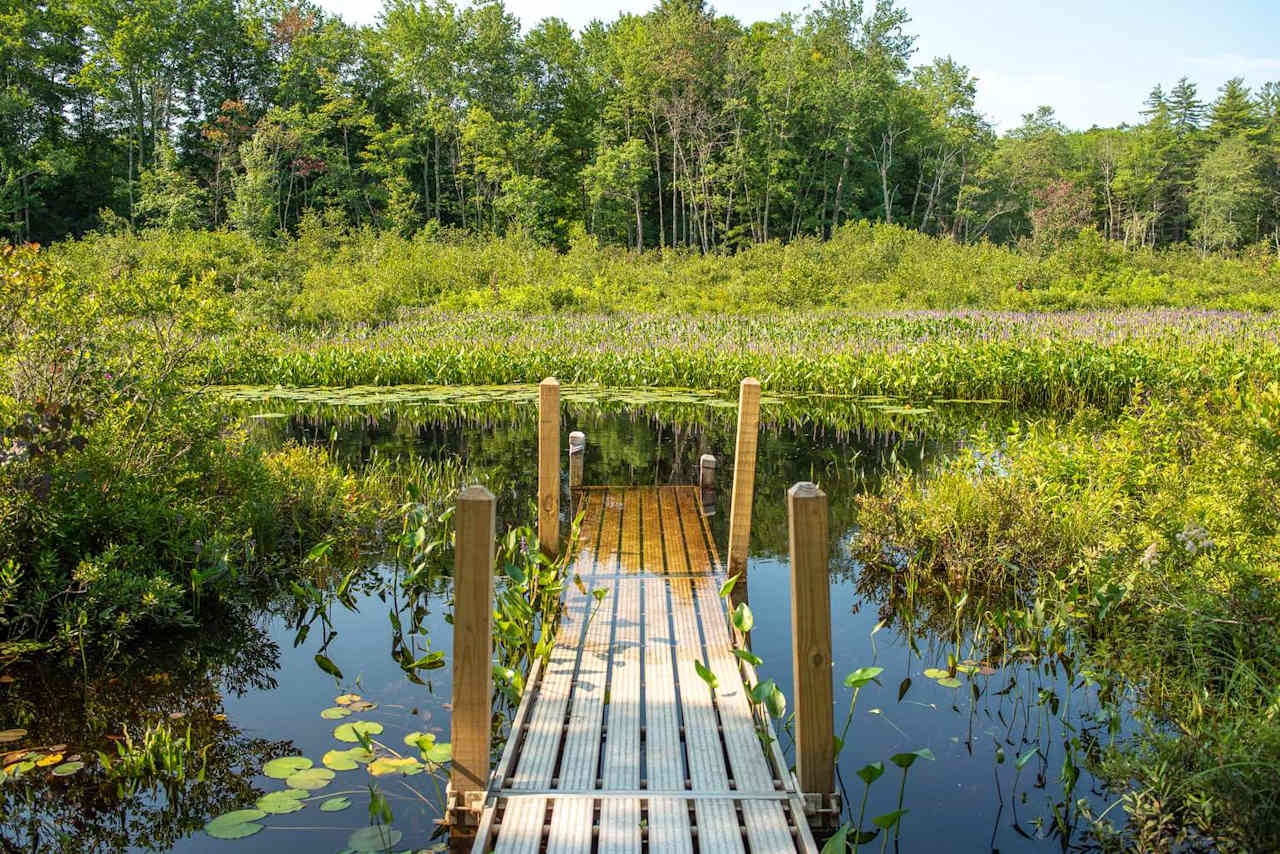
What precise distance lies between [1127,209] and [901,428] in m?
57.7

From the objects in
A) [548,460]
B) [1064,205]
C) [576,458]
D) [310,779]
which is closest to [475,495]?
[310,779]

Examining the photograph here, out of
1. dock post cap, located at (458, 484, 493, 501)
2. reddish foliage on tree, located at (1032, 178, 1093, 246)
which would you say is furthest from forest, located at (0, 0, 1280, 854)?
reddish foliage on tree, located at (1032, 178, 1093, 246)

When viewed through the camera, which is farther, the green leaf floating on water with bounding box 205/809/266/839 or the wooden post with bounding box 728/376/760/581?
the wooden post with bounding box 728/376/760/581

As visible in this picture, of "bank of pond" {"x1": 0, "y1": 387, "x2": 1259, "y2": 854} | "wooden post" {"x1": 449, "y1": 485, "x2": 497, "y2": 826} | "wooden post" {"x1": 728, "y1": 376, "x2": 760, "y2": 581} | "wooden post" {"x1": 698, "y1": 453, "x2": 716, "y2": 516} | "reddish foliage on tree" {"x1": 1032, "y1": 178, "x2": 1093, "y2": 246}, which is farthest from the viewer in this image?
"reddish foliage on tree" {"x1": 1032, "y1": 178, "x2": 1093, "y2": 246}

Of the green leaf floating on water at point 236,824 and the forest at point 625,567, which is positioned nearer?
the green leaf floating on water at point 236,824

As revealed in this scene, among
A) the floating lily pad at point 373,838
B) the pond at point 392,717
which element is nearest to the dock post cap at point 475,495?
the pond at point 392,717

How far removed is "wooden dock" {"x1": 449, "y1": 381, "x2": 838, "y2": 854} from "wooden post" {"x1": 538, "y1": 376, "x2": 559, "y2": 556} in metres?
0.84

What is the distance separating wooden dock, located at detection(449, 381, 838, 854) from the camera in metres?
2.73

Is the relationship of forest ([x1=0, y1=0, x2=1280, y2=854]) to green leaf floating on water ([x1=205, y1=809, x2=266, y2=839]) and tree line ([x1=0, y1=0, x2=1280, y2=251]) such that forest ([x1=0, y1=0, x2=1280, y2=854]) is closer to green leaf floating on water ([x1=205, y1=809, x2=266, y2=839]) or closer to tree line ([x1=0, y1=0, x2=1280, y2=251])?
green leaf floating on water ([x1=205, y1=809, x2=266, y2=839])

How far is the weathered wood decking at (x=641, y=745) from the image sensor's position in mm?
2729

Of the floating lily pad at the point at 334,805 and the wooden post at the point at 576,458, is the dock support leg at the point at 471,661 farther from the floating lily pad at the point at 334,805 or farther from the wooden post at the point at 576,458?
the wooden post at the point at 576,458

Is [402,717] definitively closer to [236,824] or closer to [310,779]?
[310,779]

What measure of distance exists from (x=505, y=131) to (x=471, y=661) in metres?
41.1

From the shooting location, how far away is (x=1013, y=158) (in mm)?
55094
